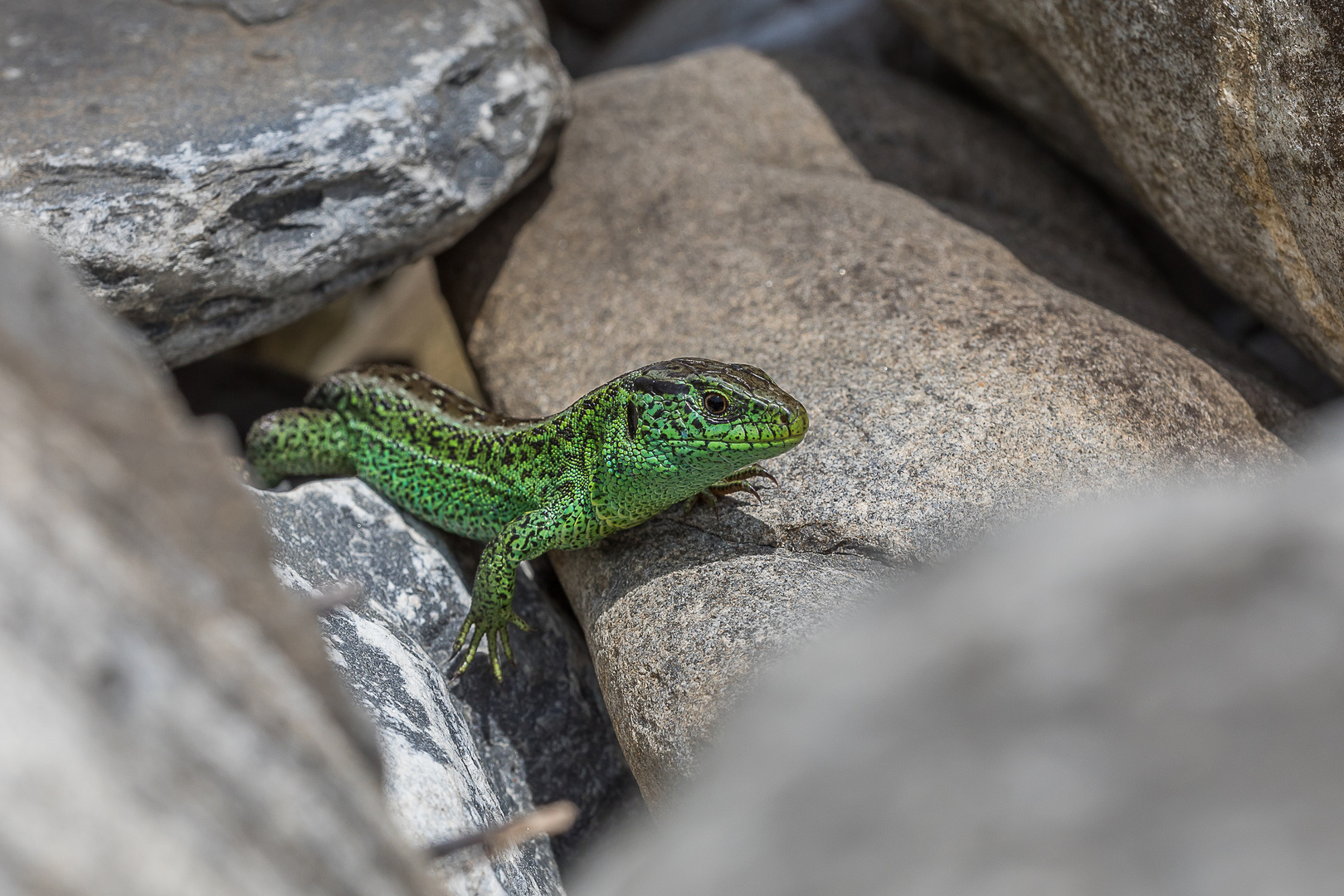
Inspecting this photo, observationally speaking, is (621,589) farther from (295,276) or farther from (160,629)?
(160,629)

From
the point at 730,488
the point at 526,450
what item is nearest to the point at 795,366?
the point at 730,488

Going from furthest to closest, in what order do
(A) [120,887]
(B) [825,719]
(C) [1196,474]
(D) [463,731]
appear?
(C) [1196,474] → (D) [463,731] → (B) [825,719] → (A) [120,887]

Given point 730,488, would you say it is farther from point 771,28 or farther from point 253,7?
point 771,28

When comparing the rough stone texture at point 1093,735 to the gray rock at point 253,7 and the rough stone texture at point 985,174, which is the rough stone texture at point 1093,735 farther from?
the gray rock at point 253,7

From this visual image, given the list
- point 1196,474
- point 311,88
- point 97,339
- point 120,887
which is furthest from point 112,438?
point 1196,474

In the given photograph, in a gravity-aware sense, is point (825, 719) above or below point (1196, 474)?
above

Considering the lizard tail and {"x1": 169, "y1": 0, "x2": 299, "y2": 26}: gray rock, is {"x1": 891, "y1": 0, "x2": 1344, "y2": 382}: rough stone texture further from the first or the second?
the lizard tail

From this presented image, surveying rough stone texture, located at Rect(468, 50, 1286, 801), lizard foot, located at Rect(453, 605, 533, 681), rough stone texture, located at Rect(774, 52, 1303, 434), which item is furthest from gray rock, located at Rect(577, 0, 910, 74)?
lizard foot, located at Rect(453, 605, 533, 681)
